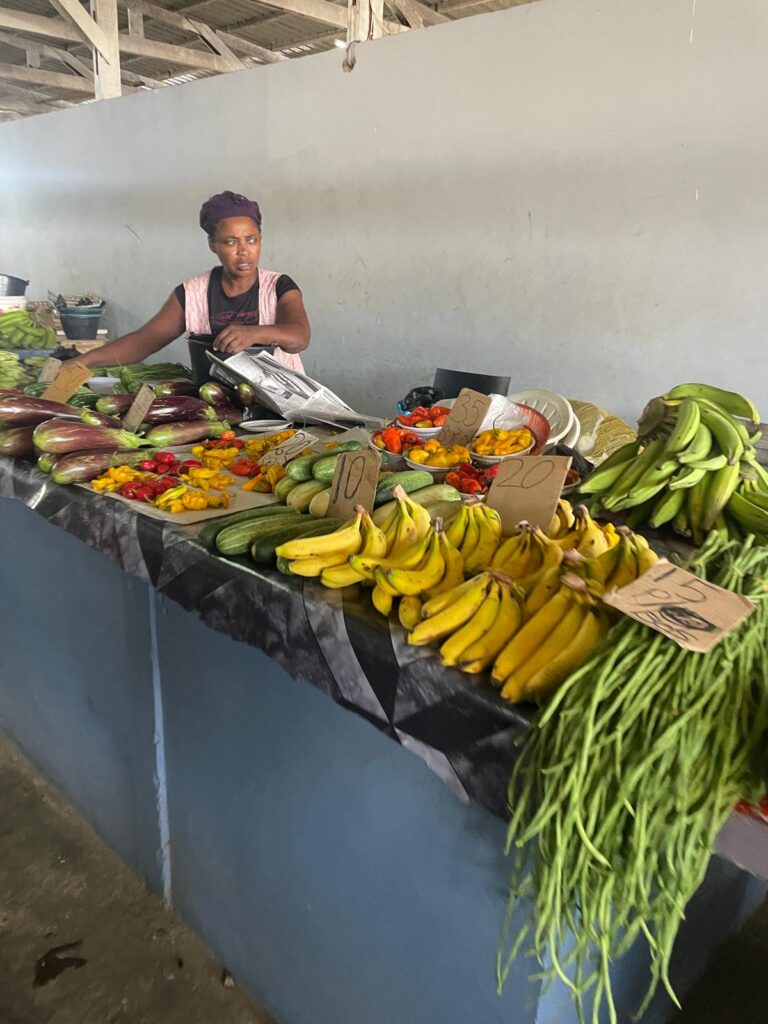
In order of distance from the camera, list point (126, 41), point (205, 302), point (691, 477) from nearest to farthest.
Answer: point (691, 477)
point (205, 302)
point (126, 41)

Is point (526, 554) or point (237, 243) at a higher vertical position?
point (237, 243)

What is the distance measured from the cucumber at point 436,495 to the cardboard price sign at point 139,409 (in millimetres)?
1102

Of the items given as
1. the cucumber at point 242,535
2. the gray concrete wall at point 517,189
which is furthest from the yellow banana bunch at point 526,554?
the gray concrete wall at point 517,189

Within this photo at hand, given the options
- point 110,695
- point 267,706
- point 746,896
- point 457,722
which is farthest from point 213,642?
point 746,896

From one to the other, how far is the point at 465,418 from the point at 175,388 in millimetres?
1283

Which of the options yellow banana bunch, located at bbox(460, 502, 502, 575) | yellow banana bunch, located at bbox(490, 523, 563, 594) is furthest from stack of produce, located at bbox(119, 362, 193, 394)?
yellow banana bunch, located at bbox(490, 523, 563, 594)

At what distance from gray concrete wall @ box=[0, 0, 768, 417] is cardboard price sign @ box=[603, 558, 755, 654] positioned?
3110 mm

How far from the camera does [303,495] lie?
170 centimetres

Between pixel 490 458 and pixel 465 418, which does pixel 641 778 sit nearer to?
pixel 490 458

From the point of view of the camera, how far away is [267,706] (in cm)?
157

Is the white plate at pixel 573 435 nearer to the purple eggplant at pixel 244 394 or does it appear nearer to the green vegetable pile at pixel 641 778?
the purple eggplant at pixel 244 394

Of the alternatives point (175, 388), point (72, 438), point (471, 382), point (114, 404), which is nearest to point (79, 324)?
point (175, 388)

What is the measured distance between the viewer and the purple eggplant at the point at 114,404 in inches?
98.6

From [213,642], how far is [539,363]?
3240 millimetres
